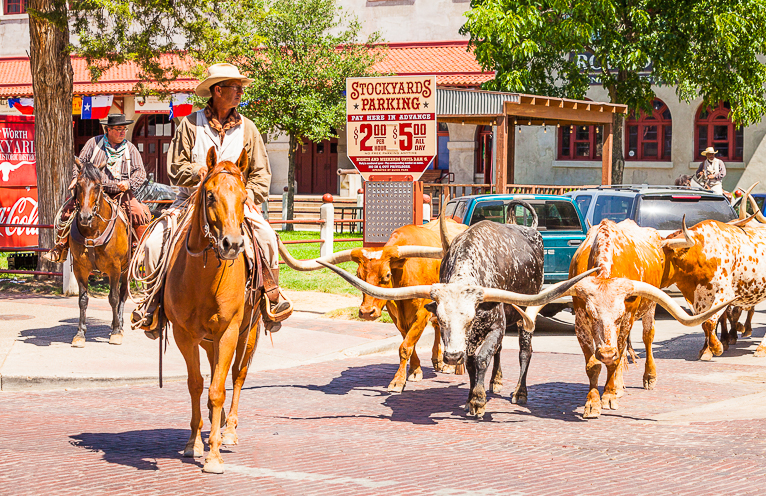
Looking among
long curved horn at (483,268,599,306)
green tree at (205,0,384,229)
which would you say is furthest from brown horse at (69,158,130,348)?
green tree at (205,0,384,229)

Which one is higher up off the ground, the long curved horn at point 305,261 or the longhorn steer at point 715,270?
the long curved horn at point 305,261

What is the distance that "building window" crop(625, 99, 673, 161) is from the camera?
33.1m

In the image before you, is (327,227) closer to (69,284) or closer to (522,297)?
(69,284)

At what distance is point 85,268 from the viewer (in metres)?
11.7

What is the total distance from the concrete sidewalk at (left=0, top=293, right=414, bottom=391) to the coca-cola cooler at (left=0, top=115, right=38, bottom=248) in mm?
4246

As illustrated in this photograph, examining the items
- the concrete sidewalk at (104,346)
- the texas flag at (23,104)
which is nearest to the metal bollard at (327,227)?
the concrete sidewalk at (104,346)

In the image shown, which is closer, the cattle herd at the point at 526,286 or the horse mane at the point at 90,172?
the cattle herd at the point at 526,286

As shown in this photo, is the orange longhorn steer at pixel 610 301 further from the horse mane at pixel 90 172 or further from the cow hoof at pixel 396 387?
the horse mane at pixel 90 172

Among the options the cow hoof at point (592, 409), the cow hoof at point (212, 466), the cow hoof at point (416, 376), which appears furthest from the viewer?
the cow hoof at point (416, 376)

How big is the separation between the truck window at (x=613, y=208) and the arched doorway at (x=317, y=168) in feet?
82.0

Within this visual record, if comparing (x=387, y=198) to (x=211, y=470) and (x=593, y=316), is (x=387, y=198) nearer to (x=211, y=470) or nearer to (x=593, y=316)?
(x=593, y=316)

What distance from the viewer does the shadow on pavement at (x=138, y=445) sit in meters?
6.32

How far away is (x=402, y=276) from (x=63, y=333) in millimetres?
4866

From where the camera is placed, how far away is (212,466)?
601cm
